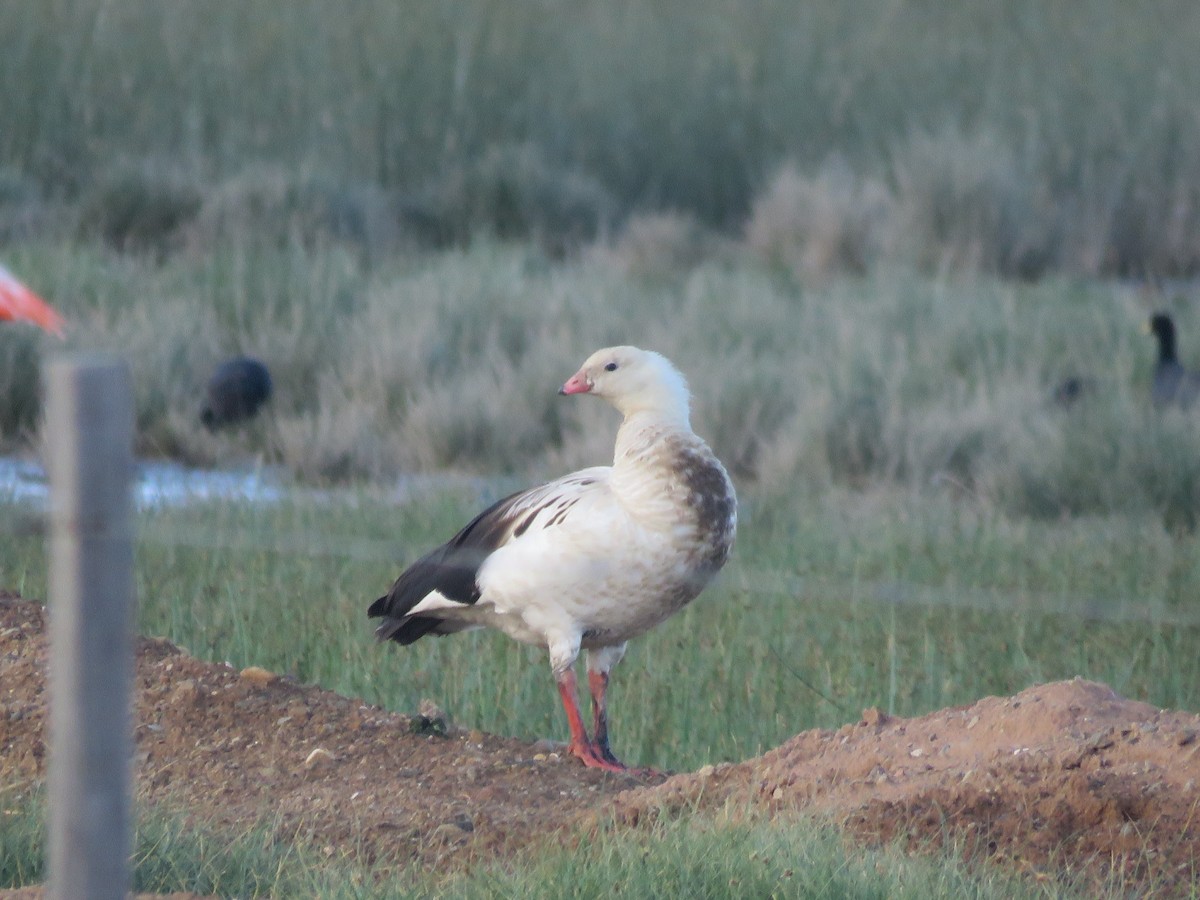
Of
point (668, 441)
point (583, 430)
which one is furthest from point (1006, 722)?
point (583, 430)

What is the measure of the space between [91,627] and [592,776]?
9.22 ft

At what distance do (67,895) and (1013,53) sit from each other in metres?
22.1

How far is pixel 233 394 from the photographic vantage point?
11102mm

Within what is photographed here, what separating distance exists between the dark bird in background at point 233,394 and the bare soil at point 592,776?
5597 millimetres

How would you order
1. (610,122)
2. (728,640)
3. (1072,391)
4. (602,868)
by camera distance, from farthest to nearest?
1. (610,122)
2. (1072,391)
3. (728,640)
4. (602,868)

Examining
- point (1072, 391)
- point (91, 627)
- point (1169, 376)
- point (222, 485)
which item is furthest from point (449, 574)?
point (1169, 376)

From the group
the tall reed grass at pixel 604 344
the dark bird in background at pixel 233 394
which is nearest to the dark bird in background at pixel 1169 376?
the tall reed grass at pixel 604 344

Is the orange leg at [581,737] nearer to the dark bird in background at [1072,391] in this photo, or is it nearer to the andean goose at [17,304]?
the andean goose at [17,304]

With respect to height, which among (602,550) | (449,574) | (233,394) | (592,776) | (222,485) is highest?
(233,394)

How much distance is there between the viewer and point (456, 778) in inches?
190

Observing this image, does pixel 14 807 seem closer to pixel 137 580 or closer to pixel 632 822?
pixel 632 822

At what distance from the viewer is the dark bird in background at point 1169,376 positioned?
1115 centimetres

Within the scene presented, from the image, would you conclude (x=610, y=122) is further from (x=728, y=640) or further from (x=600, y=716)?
(x=600, y=716)

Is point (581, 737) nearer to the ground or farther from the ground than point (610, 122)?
nearer to the ground
